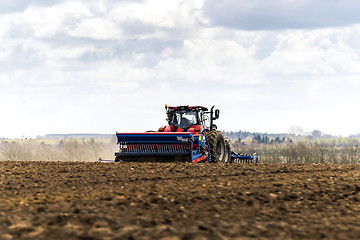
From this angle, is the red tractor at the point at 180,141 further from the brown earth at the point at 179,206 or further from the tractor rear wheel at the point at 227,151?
the brown earth at the point at 179,206

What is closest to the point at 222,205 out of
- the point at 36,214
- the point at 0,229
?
the point at 36,214

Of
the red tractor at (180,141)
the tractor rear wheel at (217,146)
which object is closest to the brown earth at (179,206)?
the red tractor at (180,141)

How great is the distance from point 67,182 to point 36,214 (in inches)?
137

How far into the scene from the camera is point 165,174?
11336 mm

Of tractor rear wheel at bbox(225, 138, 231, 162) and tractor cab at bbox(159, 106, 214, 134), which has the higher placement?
tractor cab at bbox(159, 106, 214, 134)

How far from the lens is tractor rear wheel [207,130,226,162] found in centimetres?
1784

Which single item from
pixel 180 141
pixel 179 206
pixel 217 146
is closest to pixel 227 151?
pixel 217 146

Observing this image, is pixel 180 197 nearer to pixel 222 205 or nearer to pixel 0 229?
pixel 222 205

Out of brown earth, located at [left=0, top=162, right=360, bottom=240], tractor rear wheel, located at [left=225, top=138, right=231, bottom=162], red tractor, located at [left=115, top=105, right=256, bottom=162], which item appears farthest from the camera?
tractor rear wheel, located at [left=225, top=138, right=231, bottom=162]

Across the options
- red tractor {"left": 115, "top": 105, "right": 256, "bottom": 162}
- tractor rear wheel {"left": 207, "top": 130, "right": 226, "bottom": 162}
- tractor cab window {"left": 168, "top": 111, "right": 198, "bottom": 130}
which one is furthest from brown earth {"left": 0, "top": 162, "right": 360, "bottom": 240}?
tractor cab window {"left": 168, "top": 111, "right": 198, "bottom": 130}

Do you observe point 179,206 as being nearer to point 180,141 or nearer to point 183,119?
point 180,141

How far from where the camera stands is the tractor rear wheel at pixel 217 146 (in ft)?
58.5

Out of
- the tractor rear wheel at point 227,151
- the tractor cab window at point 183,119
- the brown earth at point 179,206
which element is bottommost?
the brown earth at point 179,206

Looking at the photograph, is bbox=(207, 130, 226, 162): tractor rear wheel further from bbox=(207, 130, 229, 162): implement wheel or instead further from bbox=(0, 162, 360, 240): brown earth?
bbox=(0, 162, 360, 240): brown earth
